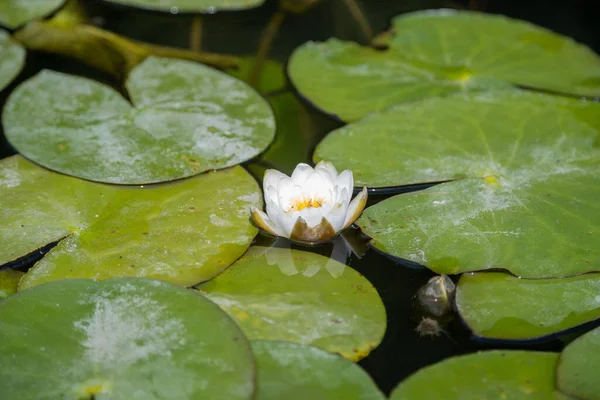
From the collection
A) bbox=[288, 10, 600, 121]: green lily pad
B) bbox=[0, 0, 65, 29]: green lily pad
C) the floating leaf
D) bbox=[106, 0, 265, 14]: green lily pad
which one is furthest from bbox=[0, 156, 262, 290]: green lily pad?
bbox=[106, 0, 265, 14]: green lily pad

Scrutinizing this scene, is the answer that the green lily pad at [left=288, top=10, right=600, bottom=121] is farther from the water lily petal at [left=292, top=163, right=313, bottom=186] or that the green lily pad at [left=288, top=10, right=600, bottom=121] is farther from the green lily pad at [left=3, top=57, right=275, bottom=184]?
the water lily petal at [left=292, top=163, right=313, bottom=186]

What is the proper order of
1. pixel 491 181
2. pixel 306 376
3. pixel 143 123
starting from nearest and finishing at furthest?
pixel 306 376 < pixel 491 181 < pixel 143 123

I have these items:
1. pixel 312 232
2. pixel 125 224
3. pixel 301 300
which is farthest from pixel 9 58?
pixel 301 300

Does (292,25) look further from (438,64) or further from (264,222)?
(264,222)

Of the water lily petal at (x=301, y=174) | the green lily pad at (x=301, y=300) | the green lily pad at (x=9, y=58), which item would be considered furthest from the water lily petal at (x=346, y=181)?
the green lily pad at (x=9, y=58)

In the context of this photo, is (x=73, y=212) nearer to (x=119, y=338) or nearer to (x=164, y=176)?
(x=164, y=176)

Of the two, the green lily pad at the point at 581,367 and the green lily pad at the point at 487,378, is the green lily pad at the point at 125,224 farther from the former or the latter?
the green lily pad at the point at 581,367
